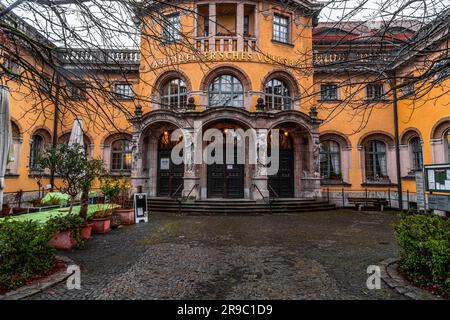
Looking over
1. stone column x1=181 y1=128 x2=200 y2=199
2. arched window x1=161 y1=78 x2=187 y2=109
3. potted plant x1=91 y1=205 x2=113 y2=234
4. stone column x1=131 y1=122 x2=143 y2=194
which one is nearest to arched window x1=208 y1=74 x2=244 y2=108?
arched window x1=161 y1=78 x2=187 y2=109

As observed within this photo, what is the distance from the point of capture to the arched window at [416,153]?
51.3 ft

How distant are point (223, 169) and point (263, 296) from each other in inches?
446

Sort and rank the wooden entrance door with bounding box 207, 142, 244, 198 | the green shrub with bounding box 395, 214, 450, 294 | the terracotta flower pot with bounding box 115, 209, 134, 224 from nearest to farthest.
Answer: the green shrub with bounding box 395, 214, 450, 294 → the terracotta flower pot with bounding box 115, 209, 134, 224 → the wooden entrance door with bounding box 207, 142, 244, 198

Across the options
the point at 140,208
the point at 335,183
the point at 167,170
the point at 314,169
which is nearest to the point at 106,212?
the point at 140,208

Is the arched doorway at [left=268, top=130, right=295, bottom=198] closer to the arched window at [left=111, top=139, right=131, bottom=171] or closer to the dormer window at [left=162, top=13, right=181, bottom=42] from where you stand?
the arched window at [left=111, top=139, right=131, bottom=171]

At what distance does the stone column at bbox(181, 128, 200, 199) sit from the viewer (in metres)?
14.0

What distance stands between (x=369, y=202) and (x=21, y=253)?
16.1m

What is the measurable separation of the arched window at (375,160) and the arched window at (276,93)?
612cm

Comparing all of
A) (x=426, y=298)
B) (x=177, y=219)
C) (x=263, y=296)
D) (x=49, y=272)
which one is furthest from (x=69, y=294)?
(x=177, y=219)

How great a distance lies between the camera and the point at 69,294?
13.2ft

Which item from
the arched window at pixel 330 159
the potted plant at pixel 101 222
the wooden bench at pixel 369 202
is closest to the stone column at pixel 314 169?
the wooden bench at pixel 369 202

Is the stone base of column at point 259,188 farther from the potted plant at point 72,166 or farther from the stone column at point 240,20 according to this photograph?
the potted plant at point 72,166

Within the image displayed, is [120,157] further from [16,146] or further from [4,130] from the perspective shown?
[4,130]

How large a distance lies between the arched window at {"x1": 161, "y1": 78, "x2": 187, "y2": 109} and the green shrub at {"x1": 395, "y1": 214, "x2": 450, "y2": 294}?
529 inches
